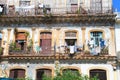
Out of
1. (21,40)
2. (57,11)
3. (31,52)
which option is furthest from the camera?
(57,11)

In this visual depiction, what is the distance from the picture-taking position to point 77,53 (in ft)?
106

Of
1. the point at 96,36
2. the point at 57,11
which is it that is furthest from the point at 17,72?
the point at 96,36

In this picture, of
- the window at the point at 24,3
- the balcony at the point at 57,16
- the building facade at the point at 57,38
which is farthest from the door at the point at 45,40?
the window at the point at 24,3

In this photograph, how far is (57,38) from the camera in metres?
33.2

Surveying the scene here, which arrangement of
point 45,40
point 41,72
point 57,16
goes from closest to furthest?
point 41,72 < point 57,16 < point 45,40

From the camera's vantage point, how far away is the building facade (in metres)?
31.9

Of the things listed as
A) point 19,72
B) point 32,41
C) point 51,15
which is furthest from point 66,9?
point 19,72

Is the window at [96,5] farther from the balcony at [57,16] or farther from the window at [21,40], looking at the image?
the window at [21,40]

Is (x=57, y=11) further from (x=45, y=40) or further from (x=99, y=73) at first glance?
(x=99, y=73)

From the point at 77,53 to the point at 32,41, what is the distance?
4.36 meters

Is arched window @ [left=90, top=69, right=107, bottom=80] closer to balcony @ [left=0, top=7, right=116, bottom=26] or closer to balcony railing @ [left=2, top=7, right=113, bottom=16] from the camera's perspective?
balcony @ [left=0, top=7, right=116, bottom=26]

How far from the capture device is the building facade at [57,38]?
31.9 m

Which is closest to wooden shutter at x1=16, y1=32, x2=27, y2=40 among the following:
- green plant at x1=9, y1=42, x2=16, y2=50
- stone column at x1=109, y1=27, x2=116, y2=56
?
green plant at x1=9, y1=42, x2=16, y2=50

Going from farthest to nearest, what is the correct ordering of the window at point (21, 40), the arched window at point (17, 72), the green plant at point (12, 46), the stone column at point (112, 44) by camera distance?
the window at point (21, 40), the green plant at point (12, 46), the arched window at point (17, 72), the stone column at point (112, 44)
